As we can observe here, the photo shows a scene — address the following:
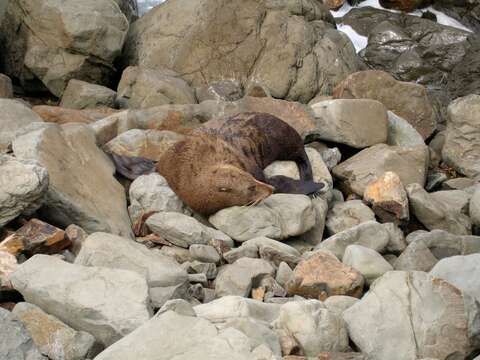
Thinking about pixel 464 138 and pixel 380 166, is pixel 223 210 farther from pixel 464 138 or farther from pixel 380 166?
pixel 464 138

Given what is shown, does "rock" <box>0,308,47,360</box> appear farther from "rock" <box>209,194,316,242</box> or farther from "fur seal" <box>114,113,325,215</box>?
"fur seal" <box>114,113,325,215</box>

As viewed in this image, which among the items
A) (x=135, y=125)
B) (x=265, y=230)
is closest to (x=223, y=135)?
(x=135, y=125)

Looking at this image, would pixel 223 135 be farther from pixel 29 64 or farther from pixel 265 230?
pixel 29 64

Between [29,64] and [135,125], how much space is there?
3.88 m

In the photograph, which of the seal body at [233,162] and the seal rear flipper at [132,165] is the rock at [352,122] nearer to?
the seal body at [233,162]

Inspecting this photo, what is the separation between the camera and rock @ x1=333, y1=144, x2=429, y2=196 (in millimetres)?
8789

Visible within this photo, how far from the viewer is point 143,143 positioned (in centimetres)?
862

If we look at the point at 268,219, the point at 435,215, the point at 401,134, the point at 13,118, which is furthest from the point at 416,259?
the point at 13,118


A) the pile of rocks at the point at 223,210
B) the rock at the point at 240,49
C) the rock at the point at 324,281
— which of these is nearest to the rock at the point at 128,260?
the pile of rocks at the point at 223,210

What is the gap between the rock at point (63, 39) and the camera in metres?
11.9

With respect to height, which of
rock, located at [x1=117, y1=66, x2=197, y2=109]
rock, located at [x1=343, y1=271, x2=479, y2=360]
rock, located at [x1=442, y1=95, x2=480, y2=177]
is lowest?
rock, located at [x1=442, y1=95, x2=480, y2=177]

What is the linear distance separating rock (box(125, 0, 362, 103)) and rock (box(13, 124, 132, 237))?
17.0 feet

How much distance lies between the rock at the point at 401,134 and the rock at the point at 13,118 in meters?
4.60

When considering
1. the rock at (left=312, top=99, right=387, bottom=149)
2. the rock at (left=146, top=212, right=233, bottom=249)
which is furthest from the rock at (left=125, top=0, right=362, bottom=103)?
the rock at (left=146, top=212, right=233, bottom=249)
